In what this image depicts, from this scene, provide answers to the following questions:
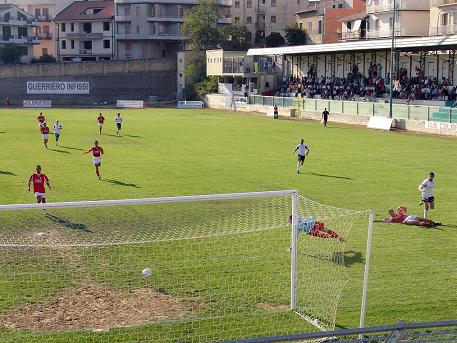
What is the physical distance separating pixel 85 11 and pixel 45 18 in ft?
31.2

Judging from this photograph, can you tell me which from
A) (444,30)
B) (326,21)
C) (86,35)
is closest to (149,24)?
(86,35)

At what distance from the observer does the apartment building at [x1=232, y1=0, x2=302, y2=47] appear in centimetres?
10975

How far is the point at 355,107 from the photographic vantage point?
55.7 m

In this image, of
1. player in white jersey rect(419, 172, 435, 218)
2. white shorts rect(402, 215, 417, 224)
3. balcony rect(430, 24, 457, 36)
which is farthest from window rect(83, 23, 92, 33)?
white shorts rect(402, 215, 417, 224)

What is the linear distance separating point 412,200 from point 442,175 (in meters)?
5.93

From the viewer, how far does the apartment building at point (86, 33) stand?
10656 centimetres

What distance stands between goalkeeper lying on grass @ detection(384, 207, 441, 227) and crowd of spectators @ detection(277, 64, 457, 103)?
36676mm

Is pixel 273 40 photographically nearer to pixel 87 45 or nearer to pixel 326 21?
pixel 326 21

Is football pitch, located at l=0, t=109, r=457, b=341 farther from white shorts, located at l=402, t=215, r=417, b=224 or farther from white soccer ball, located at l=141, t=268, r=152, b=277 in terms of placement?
white soccer ball, located at l=141, t=268, r=152, b=277

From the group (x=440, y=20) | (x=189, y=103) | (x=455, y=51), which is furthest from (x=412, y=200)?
(x=189, y=103)

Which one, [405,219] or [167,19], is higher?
[167,19]

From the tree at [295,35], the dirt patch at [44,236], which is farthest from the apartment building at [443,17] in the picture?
the dirt patch at [44,236]

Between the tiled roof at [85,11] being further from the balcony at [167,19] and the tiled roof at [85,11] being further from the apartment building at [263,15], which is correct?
the apartment building at [263,15]

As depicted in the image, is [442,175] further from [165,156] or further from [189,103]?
[189,103]
